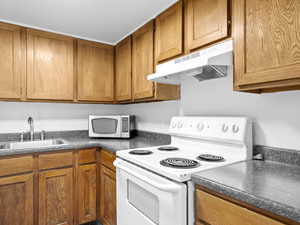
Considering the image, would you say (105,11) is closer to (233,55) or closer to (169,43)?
(169,43)

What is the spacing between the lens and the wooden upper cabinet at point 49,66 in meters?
1.99

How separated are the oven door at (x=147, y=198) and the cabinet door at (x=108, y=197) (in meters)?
0.26

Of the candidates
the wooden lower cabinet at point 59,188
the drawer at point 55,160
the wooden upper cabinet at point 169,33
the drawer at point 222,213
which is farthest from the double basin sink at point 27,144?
the drawer at point 222,213

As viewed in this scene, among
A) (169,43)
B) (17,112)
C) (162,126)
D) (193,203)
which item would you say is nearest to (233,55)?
(169,43)

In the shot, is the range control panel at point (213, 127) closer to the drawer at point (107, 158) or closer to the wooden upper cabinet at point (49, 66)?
the drawer at point (107, 158)

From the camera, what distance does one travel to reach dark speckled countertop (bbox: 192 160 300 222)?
617mm

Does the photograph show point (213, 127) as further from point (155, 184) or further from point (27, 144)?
point (27, 144)

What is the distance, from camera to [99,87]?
94.7 inches


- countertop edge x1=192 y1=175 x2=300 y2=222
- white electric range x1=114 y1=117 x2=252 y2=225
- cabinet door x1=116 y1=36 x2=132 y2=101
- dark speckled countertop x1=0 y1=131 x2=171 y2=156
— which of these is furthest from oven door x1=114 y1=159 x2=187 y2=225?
cabinet door x1=116 y1=36 x2=132 y2=101

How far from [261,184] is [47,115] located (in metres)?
2.34

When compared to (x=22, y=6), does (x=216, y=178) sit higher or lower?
lower

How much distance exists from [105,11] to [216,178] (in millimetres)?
1676

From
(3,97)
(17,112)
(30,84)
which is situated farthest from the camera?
(17,112)

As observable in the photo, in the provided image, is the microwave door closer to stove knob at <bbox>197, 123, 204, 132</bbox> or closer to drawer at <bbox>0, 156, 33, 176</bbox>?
drawer at <bbox>0, 156, 33, 176</bbox>
